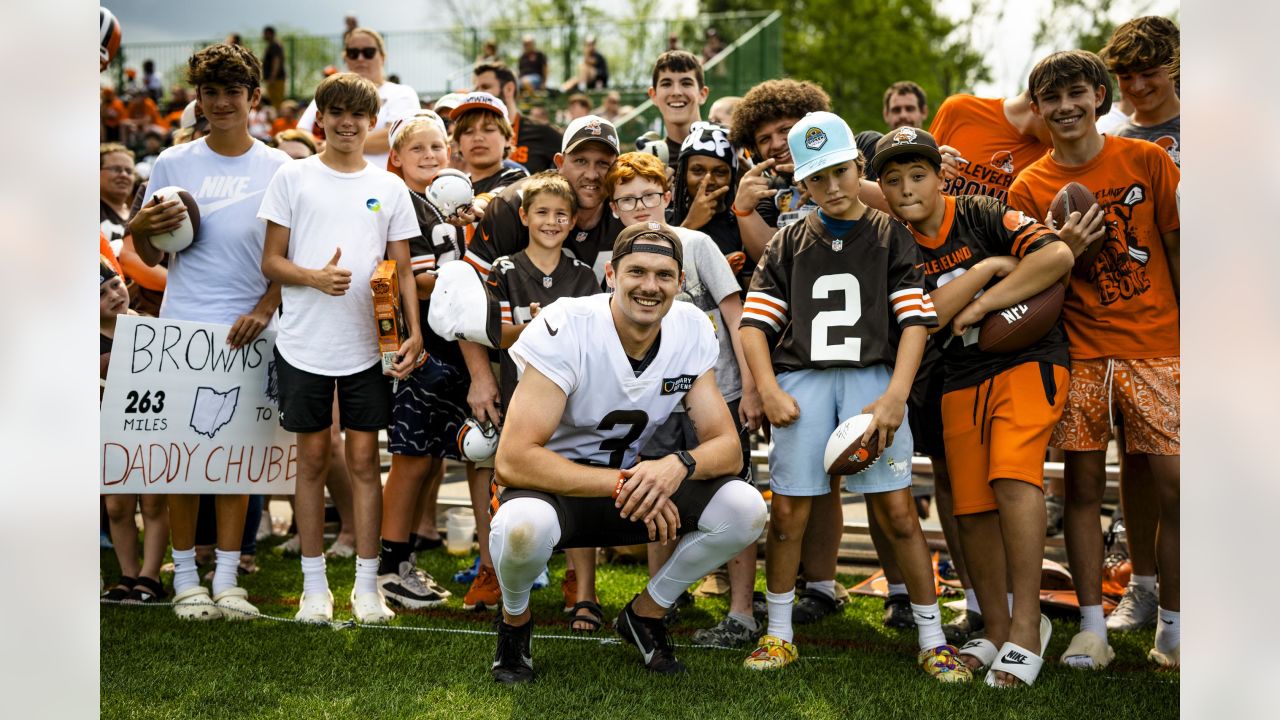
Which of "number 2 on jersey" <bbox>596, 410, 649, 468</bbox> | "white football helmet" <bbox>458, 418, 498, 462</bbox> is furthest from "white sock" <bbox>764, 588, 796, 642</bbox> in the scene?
"white football helmet" <bbox>458, 418, 498, 462</bbox>

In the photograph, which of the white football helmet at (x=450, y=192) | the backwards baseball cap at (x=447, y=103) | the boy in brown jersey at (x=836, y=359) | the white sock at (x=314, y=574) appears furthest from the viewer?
the backwards baseball cap at (x=447, y=103)

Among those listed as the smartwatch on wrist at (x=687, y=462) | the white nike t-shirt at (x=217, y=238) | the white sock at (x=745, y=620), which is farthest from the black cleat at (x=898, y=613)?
the white nike t-shirt at (x=217, y=238)

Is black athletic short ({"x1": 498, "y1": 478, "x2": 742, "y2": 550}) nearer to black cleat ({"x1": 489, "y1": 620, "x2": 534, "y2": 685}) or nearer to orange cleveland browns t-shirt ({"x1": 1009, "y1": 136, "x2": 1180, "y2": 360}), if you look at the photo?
black cleat ({"x1": 489, "y1": 620, "x2": 534, "y2": 685})

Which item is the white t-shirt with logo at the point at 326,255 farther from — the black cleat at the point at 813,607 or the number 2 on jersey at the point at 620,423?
the black cleat at the point at 813,607

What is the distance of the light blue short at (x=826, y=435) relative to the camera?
3.93 metres

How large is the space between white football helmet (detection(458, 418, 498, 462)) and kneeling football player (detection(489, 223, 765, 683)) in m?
0.52

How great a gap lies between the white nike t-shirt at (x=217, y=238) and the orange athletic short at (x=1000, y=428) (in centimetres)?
316

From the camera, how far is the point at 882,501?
13.0 ft

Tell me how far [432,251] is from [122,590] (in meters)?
2.12
